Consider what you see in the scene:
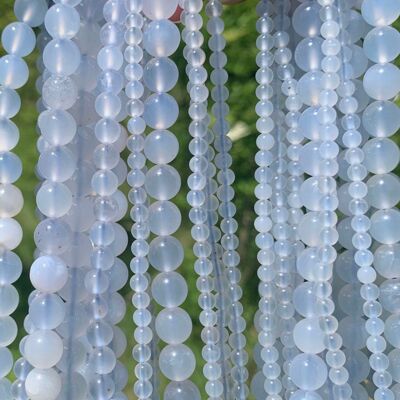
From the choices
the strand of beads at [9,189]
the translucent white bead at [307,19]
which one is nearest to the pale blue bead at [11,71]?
the strand of beads at [9,189]

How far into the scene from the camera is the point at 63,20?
0.48m

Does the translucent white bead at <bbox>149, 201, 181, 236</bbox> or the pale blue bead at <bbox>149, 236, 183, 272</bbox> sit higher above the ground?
the translucent white bead at <bbox>149, 201, 181, 236</bbox>

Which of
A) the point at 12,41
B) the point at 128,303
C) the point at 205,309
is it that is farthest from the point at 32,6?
the point at 128,303

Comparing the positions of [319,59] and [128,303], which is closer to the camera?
[319,59]

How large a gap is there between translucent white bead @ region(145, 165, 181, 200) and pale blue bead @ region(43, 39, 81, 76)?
0.09m

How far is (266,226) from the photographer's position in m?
0.53

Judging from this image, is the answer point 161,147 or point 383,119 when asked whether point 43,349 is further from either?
point 383,119

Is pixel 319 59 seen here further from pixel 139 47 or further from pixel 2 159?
pixel 2 159

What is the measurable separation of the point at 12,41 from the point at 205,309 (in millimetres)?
Result: 237

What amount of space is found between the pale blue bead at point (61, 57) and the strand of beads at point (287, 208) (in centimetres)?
17

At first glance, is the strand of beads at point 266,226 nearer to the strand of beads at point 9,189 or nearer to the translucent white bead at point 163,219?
the translucent white bead at point 163,219

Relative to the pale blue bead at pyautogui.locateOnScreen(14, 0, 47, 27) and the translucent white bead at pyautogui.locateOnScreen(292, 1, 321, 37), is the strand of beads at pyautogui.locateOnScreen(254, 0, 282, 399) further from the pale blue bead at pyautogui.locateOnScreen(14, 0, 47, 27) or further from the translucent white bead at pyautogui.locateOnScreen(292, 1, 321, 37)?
the pale blue bead at pyautogui.locateOnScreen(14, 0, 47, 27)

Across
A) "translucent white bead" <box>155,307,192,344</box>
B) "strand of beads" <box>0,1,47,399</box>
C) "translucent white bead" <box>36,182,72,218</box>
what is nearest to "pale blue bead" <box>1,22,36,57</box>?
"strand of beads" <box>0,1,47,399</box>

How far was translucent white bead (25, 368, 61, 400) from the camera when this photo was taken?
0.45m
